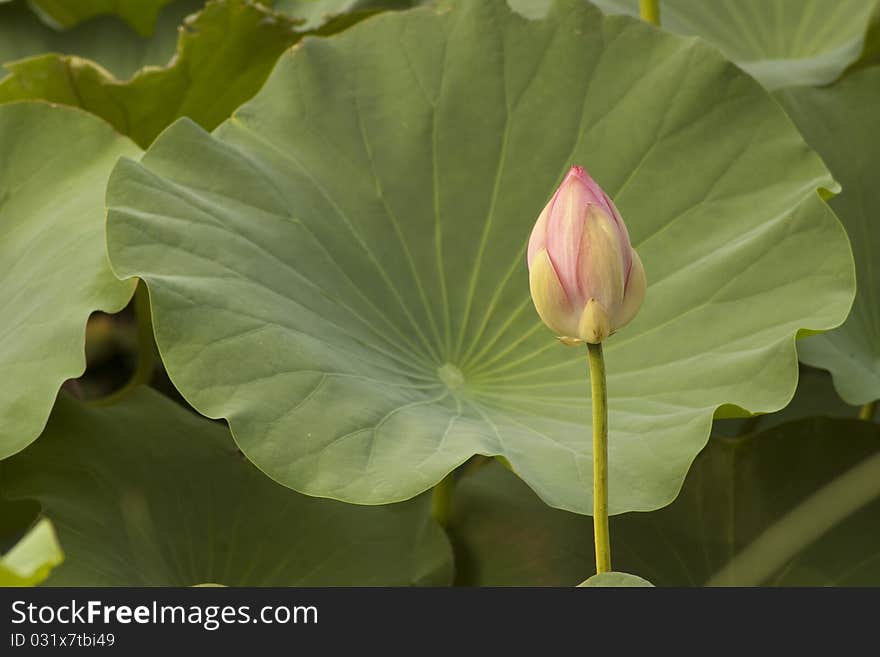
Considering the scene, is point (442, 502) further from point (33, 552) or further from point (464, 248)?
point (33, 552)

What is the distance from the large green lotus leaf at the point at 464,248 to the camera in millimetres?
868

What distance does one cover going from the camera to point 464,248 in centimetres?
109

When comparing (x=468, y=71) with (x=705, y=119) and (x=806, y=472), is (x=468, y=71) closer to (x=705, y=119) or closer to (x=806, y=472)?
(x=705, y=119)

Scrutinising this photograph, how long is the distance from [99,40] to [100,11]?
0.14ft

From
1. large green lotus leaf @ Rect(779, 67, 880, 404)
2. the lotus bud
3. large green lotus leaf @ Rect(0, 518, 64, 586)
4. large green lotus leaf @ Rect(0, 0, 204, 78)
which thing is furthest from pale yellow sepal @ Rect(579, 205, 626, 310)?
large green lotus leaf @ Rect(0, 0, 204, 78)

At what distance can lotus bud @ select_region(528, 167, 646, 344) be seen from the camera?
69cm

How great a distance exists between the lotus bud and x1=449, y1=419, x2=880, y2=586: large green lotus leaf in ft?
1.42

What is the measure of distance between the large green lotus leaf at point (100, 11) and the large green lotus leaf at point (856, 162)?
0.88 meters

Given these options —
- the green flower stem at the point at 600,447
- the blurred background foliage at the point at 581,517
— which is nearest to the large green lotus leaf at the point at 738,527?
the blurred background foliage at the point at 581,517

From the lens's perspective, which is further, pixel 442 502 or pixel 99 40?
pixel 99 40

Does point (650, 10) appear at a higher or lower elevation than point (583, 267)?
higher

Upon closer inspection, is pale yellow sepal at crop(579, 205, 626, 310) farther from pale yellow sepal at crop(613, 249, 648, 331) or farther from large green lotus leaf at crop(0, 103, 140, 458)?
large green lotus leaf at crop(0, 103, 140, 458)

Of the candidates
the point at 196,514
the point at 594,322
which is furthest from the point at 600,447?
the point at 196,514

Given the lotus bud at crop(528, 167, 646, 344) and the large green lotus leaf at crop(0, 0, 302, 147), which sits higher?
the large green lotus leaf at crop(0, 0, 302, 147)
